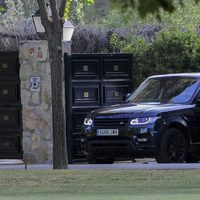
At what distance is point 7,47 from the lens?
2766 centimetres

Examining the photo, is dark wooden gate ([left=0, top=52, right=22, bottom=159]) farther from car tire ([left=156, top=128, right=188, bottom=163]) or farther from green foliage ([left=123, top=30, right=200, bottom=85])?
green foliage ([left=123, top=30, right=200, bottom=85])

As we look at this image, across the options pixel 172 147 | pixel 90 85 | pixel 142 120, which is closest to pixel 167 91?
pixel 142 120

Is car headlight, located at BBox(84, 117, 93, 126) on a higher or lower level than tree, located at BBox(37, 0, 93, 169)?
lower

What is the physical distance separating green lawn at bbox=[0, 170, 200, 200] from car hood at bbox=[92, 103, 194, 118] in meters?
2.08

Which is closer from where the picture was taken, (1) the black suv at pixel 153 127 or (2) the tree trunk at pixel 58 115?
(2) the tree trunk at pixel 58 115

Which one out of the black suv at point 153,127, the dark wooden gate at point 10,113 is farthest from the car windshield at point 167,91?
the dark wooden gate at point 10,113

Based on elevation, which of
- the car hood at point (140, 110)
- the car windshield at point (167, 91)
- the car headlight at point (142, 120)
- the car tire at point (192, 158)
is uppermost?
the car windshield at point (167, 91)

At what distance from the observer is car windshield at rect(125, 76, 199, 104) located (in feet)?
53.9

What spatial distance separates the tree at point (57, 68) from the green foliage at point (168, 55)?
620cm

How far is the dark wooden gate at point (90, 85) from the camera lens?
17.7m

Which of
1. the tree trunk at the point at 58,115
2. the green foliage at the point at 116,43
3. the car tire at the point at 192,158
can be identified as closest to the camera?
the tree trunk at the point at 58,115

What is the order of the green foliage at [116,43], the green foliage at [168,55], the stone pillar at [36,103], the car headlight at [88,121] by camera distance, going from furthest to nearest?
the green foliage at [116,43], the green foliage at [168,55], the stone pillar at [36,103], the car headlight at [88,121]

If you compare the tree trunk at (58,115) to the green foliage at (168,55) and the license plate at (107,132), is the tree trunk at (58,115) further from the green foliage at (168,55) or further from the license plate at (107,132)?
the green foliage at (168,55)

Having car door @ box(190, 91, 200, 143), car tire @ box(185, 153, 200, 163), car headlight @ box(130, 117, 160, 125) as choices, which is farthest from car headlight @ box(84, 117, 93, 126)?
car tire @ box(185, 153, 200, 163)
